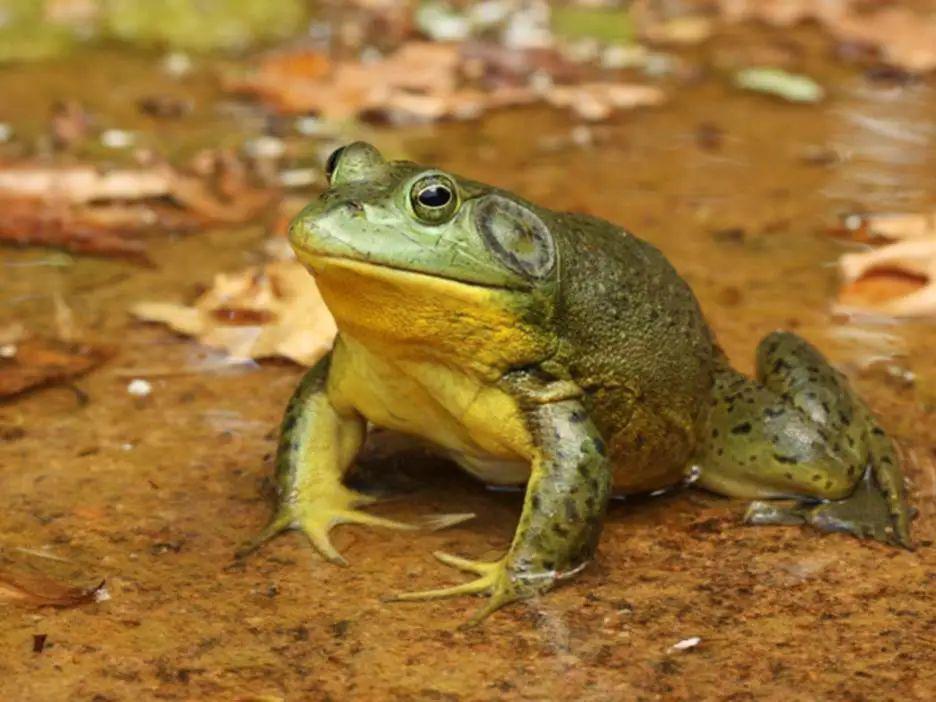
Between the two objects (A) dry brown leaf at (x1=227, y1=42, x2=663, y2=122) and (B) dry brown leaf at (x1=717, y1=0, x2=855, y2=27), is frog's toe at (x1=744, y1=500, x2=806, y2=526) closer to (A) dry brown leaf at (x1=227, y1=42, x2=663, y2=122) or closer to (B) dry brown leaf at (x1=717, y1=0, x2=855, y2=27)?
(A) dry brown leaf at (x1=227, y1=42, x2=663, y2=122)

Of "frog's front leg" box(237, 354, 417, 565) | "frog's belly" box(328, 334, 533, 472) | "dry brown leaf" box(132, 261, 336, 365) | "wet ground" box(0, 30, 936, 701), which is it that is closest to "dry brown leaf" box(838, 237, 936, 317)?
"wet ground" box(0, 30, 936, 701)

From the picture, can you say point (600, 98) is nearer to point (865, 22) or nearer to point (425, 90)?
point (425, 90)

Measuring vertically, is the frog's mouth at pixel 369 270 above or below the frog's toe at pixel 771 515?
above

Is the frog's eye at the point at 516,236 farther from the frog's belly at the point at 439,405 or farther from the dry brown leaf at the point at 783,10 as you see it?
the dry brown leaf at the point at 783,10

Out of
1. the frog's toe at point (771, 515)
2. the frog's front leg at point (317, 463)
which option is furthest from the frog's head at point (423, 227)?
the frog's toe at point (771, 515)

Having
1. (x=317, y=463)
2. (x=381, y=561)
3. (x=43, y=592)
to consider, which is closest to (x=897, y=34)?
(x=317, y=463)

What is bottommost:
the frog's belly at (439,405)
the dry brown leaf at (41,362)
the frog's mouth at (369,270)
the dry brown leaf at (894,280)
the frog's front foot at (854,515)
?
the dry brown leaf at (41,362)

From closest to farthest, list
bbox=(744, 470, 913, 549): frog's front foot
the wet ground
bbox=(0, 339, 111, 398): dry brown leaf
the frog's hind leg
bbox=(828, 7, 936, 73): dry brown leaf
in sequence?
the wet ground
bbox=(744, 470, 913, 549): frog's front foot
the frog's hind leg
bbox=(0, 339, 111, 398): dry brown leaf
bbox=(828, 7, 936, 73): dry brown leaf
